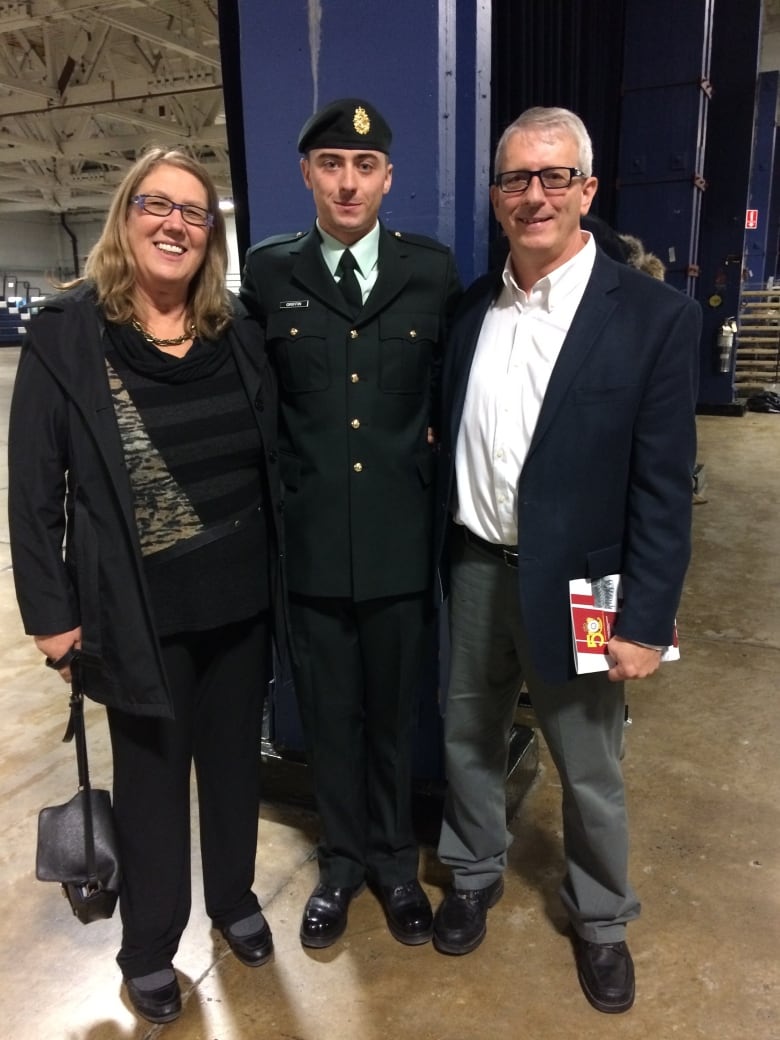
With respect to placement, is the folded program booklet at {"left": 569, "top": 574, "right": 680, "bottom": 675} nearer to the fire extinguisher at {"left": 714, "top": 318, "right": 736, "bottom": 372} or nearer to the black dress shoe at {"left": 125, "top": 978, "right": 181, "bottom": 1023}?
the black dress shoe at {"left": 125, "top": 978, "right": 181, "bottom": 1023}

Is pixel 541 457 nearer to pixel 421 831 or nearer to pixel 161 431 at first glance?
pixel 161 431

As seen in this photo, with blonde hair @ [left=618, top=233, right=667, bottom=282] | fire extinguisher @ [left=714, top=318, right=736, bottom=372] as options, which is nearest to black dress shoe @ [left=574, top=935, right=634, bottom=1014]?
blonde hair @ [left=618, top=233, right=667, bottom=282]

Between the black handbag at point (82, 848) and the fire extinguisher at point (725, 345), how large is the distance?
8151 mm

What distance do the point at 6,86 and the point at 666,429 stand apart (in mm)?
10408

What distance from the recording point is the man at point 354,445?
1605 millimetres

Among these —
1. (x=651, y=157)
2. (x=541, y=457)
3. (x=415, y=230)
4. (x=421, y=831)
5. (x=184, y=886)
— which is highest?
(x=651, y=157)

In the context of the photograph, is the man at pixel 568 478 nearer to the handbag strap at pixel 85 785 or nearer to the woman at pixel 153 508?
the woman at pixel 153 508

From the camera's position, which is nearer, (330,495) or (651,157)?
(330,495)

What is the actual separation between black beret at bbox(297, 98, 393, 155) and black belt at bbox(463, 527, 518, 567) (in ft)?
2.53

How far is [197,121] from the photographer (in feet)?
40.2

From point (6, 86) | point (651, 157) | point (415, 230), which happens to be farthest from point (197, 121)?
point (415, 230)

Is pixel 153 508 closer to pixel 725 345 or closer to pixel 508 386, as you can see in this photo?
pixel 508 386

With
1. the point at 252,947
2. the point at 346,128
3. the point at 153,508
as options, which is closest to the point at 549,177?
the point at 346,128

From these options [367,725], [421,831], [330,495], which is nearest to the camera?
[330,495]
